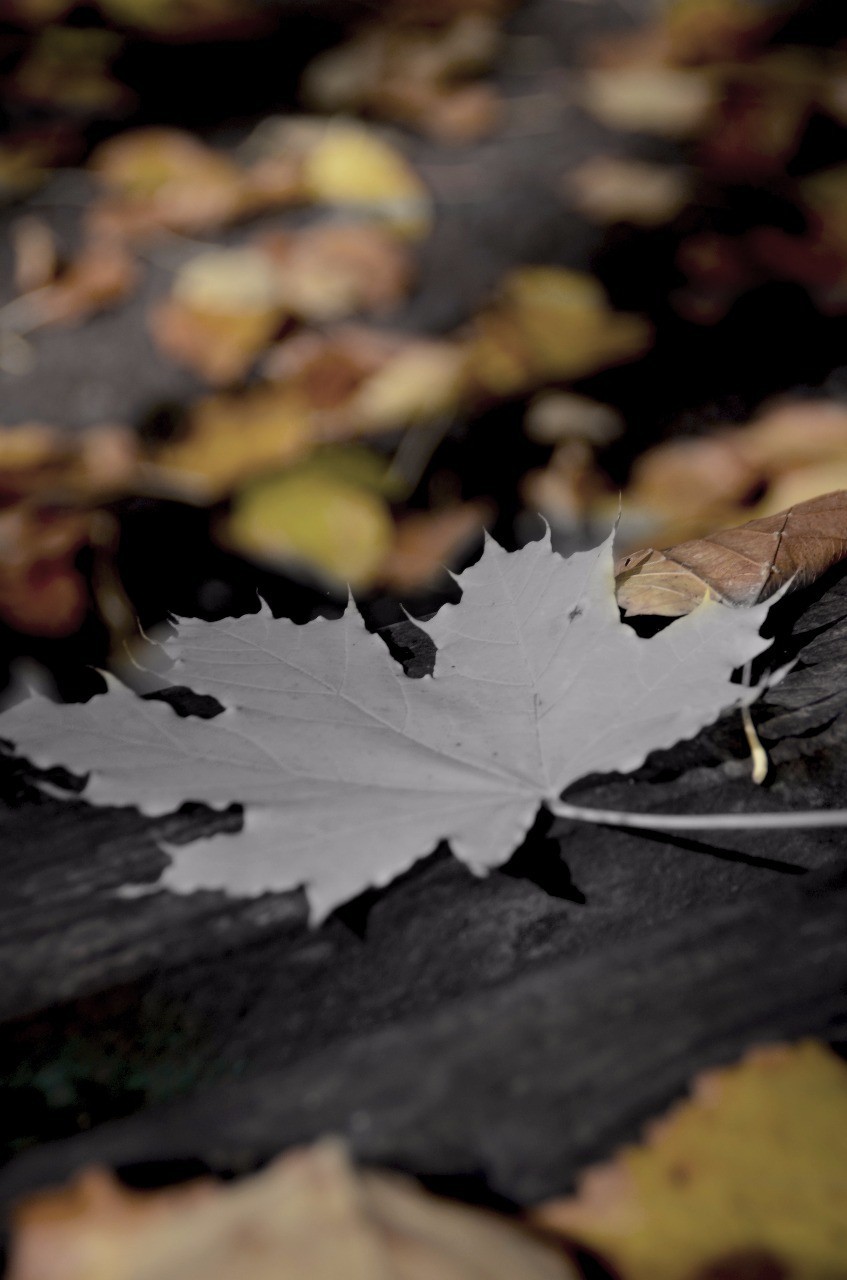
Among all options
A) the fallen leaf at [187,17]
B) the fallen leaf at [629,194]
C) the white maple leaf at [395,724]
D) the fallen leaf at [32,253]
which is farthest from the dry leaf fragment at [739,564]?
the fallen leaf at [187,17]

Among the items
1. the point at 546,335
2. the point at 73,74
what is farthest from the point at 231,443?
the point at 73,74

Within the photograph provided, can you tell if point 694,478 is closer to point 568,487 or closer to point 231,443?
point 568,487

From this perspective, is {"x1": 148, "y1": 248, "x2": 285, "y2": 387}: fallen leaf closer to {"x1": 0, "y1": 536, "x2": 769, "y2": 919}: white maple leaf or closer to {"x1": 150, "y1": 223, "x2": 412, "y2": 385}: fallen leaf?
{"x1": 150, "y1": 223, "x2": 412, "y2": 385}: fallen leaf

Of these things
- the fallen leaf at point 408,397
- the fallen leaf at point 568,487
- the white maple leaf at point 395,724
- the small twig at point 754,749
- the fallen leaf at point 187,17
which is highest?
the fallen leaf at point 187,17

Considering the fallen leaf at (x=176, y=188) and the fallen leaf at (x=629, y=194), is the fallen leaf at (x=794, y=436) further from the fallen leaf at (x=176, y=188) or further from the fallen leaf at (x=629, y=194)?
the fallen leaf at (x=176, y=188)

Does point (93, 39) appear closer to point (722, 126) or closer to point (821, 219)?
point (722, 126)

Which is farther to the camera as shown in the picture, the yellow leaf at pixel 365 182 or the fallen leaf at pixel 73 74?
the fallen leaf at pixel 73 74

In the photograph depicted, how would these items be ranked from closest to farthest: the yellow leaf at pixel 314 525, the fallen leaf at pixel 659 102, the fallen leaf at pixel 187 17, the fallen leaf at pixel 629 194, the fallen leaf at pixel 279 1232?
the fallen leaf at pixel 279 1232 < the yellow leaf at pixel 314 525 < the fallen leaf at pixel 629 194 < the fallen leaf at pixel 659 102 < the fallen leaf at pixel 187 17
